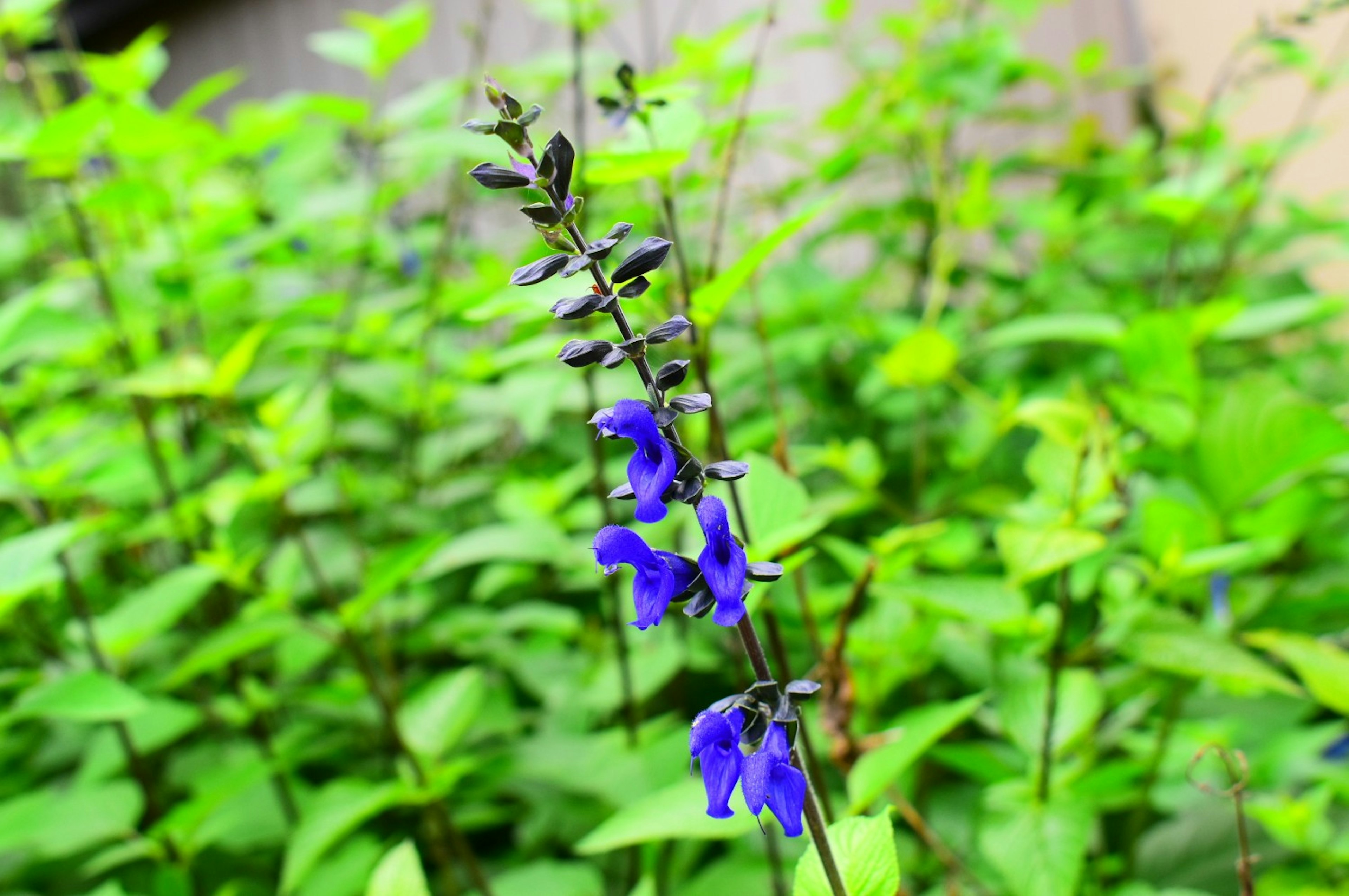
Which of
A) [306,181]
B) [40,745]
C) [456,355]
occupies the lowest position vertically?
[40,745]

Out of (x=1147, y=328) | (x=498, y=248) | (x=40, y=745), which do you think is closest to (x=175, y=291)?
(x=40, y=745)

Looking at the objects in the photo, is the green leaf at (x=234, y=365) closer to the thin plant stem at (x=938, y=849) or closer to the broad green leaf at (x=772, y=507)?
the broad green leaf at (x=772, y=507)

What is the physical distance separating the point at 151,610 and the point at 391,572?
27cm

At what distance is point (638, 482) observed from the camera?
1.12ft

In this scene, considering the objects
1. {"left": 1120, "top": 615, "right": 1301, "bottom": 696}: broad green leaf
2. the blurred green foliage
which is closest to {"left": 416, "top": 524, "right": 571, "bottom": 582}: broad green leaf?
the blurred green foliage

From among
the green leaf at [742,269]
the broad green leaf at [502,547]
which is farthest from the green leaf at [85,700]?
the green leaf at [742,269]

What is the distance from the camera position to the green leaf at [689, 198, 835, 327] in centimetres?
52

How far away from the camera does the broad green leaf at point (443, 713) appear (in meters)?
0.81

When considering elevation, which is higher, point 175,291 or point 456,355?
point 175,291

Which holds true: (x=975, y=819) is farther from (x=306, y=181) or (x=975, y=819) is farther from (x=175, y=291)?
(x=306, y=181)

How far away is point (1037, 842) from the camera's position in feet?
1.94

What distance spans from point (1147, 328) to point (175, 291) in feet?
3.77

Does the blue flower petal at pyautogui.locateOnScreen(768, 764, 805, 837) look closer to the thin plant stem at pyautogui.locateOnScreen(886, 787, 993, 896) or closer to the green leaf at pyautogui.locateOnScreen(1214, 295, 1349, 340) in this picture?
the thin plant stem at pyautogui.locateOnScreen(886, 787, 993, 896)

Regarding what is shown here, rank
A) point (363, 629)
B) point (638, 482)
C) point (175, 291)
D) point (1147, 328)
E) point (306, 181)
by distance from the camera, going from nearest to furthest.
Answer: point (638, 482) → point (1147, 328) → point (363, 629) → point (175, 291) → point (306, 181)
